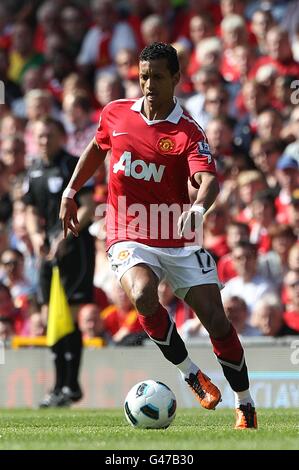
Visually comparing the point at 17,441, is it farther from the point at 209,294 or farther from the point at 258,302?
the point at 258,302

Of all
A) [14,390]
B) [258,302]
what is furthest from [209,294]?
[14,390]

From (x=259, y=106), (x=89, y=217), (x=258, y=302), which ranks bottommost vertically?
(x=258, y=302)

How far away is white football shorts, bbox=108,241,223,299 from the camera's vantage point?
781cm

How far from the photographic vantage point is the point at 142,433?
7.27 meters

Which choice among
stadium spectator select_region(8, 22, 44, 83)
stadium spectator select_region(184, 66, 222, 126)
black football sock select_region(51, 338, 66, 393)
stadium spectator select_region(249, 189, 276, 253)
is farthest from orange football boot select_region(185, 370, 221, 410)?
stadium spectator select_region(8, 22, 44, 83)

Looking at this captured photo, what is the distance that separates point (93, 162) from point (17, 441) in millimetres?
2310

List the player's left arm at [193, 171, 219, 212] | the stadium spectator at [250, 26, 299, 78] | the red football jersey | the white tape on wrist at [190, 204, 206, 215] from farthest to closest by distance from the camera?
the stadium spectator at [250, 26, 299, 78] < the red football jersey < the player's left arm at [193, 171, 219, 212] < the white tape on wrist at [190, 204, 206, 215]

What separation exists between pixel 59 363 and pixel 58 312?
52 centimetres

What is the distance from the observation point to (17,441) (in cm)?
684

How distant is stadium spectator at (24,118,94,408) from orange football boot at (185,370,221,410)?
11.2ft

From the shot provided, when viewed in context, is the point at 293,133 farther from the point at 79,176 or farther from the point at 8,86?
the point at 8,86

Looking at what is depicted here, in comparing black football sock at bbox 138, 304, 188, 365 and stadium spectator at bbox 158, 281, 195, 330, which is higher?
black football sock at bbox 138, 304, 188, 365

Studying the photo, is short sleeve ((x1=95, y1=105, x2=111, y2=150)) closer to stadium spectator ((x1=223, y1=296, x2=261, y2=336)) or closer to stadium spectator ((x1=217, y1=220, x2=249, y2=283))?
stadium spectator ((x1=223, y1=296, x2=261, y2=336))
